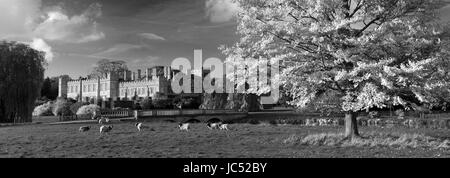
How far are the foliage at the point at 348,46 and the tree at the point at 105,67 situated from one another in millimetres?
108510

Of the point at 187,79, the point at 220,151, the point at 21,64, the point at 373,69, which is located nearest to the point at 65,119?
the point at 21,64

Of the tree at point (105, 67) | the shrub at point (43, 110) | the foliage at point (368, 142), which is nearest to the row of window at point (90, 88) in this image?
the tree at point (105, 67)

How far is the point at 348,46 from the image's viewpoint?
57.8 feet

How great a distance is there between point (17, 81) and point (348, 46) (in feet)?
95.7

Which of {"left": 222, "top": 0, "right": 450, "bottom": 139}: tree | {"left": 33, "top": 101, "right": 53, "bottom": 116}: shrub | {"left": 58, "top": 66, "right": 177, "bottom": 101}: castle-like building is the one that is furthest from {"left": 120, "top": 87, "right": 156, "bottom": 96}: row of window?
{"left": 222, "top": 0, "right": 450, "bottom": 139}: tree

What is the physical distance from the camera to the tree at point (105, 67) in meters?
124

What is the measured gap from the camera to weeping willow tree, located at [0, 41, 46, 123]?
3650 centimetres

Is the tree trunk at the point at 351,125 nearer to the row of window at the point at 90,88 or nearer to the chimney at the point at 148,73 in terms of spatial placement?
the chimney at the point at 148,73

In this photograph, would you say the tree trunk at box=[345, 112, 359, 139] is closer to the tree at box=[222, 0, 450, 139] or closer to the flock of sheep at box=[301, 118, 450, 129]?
the tree at box=[222, 0, 450, 139]

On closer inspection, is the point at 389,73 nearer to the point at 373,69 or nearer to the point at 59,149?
the point at 373,69

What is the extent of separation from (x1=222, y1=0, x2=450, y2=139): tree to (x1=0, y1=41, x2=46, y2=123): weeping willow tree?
2514cm

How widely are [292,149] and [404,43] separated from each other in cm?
589

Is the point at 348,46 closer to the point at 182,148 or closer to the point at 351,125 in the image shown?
the point at 351,125

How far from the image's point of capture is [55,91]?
126438 mm
